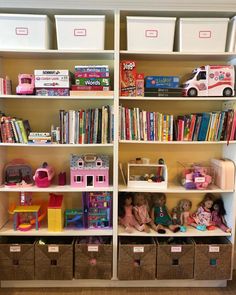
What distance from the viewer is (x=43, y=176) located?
2.15 metres

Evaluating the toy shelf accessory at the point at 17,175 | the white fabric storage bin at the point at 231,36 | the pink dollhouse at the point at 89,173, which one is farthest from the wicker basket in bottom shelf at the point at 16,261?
the white fabric storage bin at the point at 231,36

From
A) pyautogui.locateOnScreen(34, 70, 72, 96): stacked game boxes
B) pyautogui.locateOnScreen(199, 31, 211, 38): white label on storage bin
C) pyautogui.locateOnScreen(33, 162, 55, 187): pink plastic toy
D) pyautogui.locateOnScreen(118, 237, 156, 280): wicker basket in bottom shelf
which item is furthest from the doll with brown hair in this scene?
pyautogui.locateOnScreen(199, 31, 211, 38): white label on storage bin

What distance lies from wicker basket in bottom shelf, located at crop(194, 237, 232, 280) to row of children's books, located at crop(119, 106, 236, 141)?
83 cm

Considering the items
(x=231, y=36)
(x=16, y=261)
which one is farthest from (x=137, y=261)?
(x=231, y=36)

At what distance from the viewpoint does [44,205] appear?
7.82 feet

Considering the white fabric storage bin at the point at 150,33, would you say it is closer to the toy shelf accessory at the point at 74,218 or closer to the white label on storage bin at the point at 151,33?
the white label on storage bin at the point at 151,33

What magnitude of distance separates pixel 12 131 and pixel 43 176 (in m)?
0.41

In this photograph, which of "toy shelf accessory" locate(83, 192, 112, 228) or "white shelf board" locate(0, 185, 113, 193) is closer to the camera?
"white shelf board" locate(0, 185, 113, 193)

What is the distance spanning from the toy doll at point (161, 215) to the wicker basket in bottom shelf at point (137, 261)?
0.63 feet

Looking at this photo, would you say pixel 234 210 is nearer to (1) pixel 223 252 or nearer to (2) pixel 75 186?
(1) pixel 223 252

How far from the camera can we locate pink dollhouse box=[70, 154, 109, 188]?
84.5 inches

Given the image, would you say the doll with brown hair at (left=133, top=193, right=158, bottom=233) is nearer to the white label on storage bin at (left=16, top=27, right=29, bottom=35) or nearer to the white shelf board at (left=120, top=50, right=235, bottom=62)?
the white shelf board at (left=120, top=50, right=235, bottom=62)

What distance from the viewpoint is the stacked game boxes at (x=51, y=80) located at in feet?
6.65

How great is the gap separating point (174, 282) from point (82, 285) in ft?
2.38
